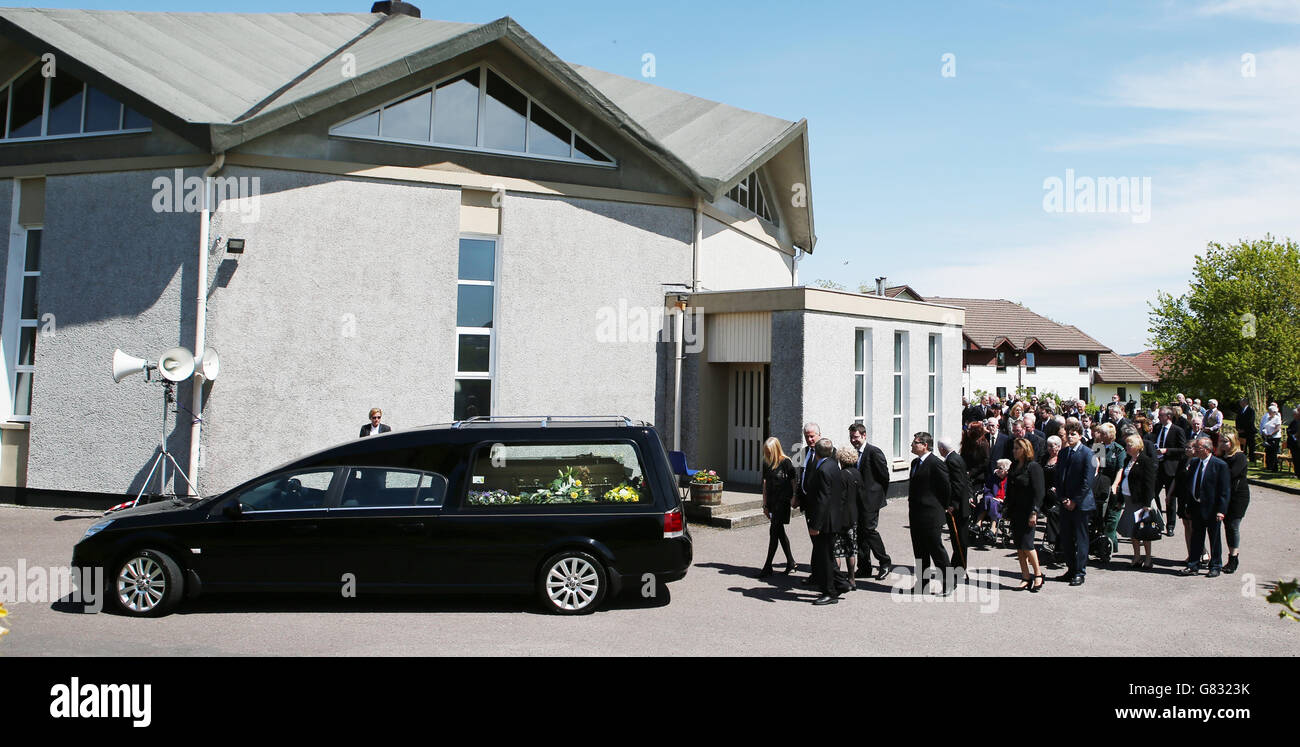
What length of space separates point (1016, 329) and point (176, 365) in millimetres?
55606

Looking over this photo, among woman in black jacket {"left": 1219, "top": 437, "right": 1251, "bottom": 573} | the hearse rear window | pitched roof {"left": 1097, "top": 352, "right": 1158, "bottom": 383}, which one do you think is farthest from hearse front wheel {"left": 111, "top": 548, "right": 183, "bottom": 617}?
pitched roof {"left": 1097, "top": 352, "right": 1158, "bottom": 383}

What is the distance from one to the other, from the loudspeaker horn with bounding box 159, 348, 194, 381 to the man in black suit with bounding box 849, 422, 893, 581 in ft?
30.0

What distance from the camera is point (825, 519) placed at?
28.3ft

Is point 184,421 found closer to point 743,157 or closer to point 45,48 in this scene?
point 45,48

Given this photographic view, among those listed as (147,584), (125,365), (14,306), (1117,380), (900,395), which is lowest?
(147,584)

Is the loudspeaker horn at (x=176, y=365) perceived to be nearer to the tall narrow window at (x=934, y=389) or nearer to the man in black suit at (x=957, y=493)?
the man in black suit at (x=957, y=493)

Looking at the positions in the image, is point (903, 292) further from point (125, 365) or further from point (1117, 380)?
point (125, 365)

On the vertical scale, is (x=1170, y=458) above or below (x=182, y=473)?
above

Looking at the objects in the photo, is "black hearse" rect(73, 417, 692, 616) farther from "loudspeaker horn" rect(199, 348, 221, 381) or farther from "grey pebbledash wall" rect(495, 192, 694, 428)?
"grey pebbledash wall" rect(495, 192, 694, 428)

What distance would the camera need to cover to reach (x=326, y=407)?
535 inches

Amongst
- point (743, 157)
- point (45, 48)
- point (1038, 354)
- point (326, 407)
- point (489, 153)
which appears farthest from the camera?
point (1038, 354)

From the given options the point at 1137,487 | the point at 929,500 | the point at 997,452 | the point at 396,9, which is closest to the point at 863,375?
the point at 997,452

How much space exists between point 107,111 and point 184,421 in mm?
5131

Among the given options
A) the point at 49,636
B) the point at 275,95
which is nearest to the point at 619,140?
the point at 275,95
